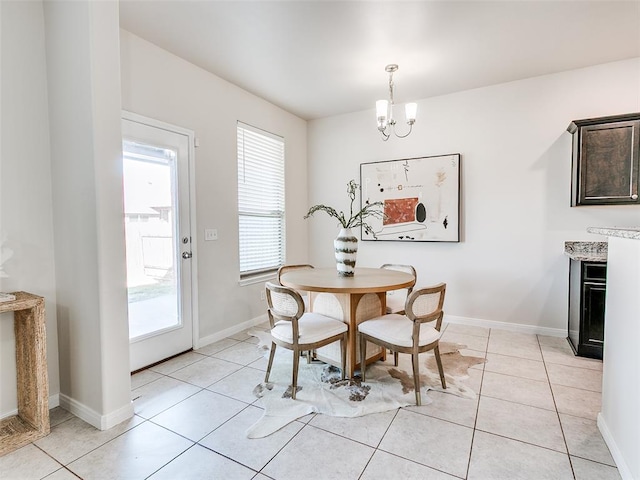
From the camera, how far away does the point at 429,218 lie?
4031mm

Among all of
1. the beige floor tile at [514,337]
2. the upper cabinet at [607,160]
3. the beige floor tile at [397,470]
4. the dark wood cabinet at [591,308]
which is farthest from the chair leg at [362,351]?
the upper cabinet at [607,160]

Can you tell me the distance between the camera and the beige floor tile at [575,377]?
8.14ft

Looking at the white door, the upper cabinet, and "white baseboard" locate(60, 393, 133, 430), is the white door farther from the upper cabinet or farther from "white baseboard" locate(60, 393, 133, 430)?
the upper cabinet

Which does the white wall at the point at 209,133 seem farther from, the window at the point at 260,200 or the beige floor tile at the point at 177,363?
the beige floor tile at the point at 177,363

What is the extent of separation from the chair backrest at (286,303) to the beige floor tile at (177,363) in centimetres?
111

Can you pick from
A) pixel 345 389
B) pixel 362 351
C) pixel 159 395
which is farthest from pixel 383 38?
pixel 159 395

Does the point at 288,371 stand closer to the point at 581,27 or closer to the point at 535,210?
the point at 535,210

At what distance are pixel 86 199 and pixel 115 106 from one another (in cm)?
59

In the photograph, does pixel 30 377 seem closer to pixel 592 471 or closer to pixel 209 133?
pixel 209 133

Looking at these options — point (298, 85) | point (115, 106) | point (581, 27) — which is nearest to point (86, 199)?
point (115, 106)

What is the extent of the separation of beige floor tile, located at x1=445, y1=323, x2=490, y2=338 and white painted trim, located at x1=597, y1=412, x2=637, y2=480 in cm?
166

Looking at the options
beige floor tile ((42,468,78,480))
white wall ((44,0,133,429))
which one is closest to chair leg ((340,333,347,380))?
white wall ((44,0,133,429))

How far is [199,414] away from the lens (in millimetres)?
2129

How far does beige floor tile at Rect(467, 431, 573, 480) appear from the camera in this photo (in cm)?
160
